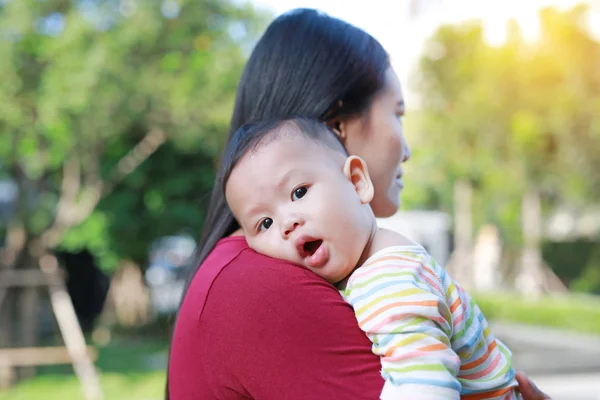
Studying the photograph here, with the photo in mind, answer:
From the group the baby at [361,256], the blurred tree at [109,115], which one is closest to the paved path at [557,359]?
the blurred tree at [109,115]

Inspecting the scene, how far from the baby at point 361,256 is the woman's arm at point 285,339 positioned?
32 millimetres

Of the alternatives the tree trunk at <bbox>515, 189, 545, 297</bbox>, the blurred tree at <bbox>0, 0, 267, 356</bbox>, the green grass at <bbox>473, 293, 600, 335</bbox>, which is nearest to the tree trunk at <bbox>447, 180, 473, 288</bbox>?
the tree trunk at <bbox>515, 189, 545, 297</bbox>

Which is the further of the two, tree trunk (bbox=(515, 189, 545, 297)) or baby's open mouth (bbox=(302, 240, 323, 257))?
tree trunk (bbox=(515, 189, 545, 297))

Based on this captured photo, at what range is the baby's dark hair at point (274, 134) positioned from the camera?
1203 mm

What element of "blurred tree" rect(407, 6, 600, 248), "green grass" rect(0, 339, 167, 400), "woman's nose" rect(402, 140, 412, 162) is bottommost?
"green grass" rect(0, 339, 167, 400)

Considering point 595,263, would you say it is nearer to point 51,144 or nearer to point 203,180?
point 203,180

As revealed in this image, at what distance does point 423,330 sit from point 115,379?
9091 mm

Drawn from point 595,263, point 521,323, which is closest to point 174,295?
point 521,323

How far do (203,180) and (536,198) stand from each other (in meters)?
8.61

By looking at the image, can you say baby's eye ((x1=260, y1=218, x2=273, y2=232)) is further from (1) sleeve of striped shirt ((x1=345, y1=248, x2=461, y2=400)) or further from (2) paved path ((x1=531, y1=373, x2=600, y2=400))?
(2) paved path ((x1=531, y1=373, x2=600, y2=400))

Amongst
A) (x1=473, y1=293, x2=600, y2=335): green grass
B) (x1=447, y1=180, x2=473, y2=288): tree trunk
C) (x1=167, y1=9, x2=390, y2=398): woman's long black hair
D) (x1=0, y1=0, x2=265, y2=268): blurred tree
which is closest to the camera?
(x1=167, y1=9, x2=390, y2=398): woman's long black hair

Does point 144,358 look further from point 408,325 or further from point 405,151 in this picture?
point 408,325

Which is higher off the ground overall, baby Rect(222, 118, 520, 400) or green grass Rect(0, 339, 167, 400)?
baby Rect(222, 118, 520, 400)

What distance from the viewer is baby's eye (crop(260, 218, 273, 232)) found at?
1.19 meters
